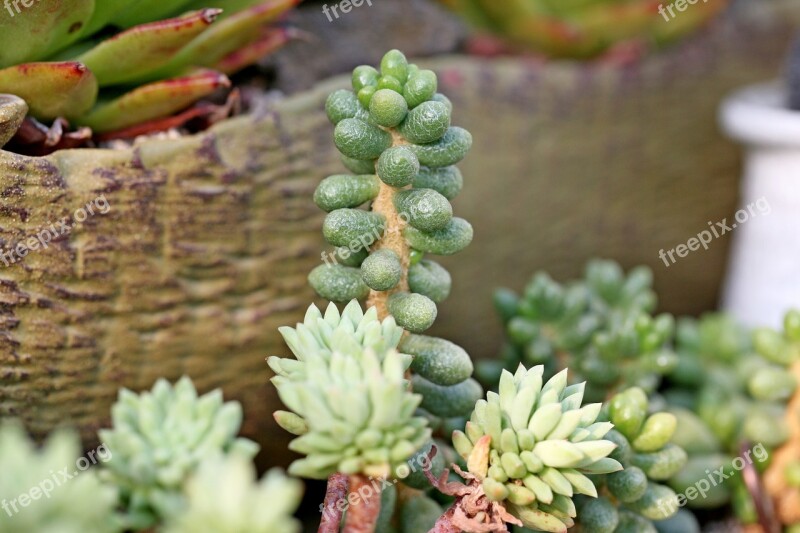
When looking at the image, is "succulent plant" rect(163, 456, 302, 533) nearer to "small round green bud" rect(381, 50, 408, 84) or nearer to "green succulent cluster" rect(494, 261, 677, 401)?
"small round green bud" rect(381, 50, 408, 84)

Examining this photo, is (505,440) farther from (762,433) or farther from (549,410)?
(762,433)

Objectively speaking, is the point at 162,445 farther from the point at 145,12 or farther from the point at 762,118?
the point at 762,118

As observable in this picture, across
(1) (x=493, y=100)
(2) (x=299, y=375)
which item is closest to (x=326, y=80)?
(1) (x=493, y=100)

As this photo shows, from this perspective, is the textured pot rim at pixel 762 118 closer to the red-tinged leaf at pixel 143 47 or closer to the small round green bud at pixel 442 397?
the small round green bud at pixel 442 397

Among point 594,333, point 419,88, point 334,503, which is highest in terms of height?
point 419,88

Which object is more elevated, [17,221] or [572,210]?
[17,221]

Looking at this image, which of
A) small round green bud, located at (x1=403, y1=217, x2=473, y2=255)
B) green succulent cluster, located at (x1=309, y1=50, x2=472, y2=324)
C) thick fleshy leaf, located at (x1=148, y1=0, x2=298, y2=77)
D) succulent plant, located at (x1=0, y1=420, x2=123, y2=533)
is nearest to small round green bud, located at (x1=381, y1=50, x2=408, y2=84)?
green succulent cluster, located at (x1=309, y1=50, x2=472, y2=324)

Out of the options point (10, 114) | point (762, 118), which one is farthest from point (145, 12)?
point (762, 118)

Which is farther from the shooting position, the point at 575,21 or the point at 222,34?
the point at 575,21
